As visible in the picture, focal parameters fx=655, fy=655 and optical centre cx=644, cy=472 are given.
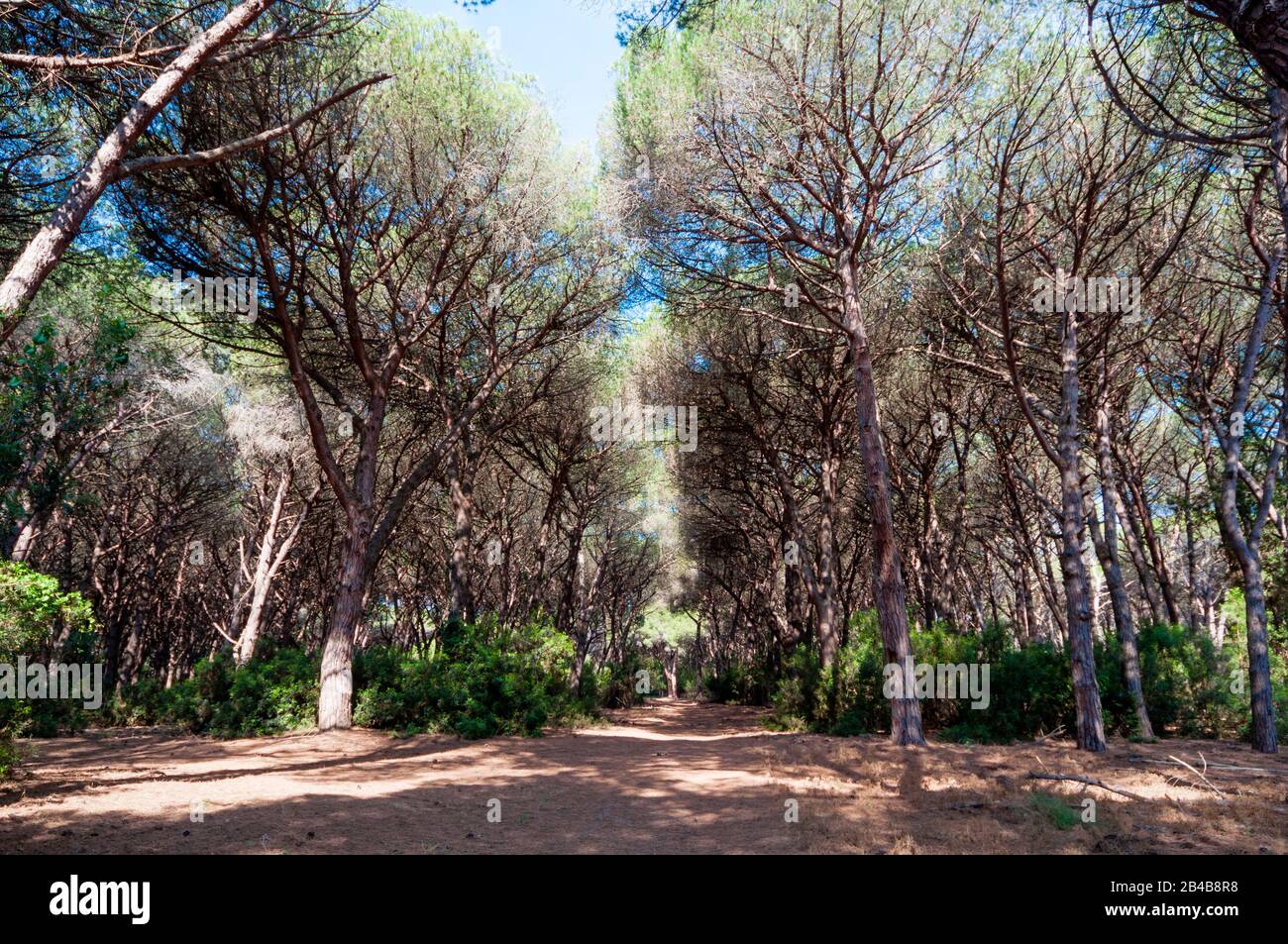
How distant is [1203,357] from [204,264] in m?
18.5

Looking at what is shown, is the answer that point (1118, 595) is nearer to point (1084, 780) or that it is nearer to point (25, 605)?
point (1084, 780)

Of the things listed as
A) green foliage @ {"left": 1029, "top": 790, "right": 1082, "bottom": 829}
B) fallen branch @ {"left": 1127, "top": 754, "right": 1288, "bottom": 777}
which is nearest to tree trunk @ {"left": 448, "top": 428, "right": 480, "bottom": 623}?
green foliage @ {"left": 1029, "top": 790, "right": 1082, "bottom": 829}

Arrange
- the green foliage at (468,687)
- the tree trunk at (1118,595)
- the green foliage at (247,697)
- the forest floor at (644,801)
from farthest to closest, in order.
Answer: the green foliage at (468,687) → the green foliage at (247,697) → the tree trunk at (1118,595) → the forest floor at (644,801)

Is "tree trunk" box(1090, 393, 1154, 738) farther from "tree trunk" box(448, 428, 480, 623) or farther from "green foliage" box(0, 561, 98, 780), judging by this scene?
"green foliage" box(0, 561, 98, 780)

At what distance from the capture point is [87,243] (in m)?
11.7

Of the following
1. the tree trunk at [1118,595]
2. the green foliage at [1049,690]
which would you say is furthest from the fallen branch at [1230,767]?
the green foliage at [1049,690]

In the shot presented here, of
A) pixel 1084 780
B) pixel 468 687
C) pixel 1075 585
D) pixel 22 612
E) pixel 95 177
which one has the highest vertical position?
pixel 95 177

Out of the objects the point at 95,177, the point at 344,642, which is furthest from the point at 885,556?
the point at 95,177

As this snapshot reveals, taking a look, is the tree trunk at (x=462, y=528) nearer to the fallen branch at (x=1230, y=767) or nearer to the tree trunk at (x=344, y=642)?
the tree trunk at (x=344, y=642)

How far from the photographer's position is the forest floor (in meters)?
4.43

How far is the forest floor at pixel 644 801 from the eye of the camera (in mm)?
4426

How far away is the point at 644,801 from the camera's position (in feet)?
21.6

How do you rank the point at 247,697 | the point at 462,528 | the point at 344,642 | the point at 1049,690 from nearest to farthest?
1. the point at 1049,690
2. the point at 344,642
3. the point at 247,697
4. the point at 462,528
